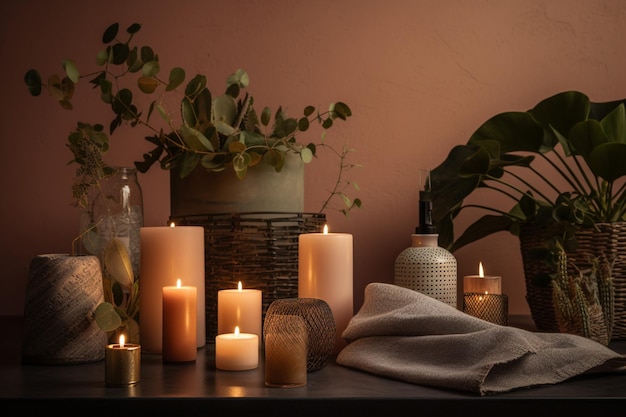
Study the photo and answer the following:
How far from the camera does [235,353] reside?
2.68ft

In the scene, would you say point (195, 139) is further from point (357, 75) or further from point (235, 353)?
point (357, 75)

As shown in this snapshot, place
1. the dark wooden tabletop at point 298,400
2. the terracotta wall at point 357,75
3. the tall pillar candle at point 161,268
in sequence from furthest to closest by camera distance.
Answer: the terracotta wall at point 357,75 < the tall pillar candle at point 161,268 < the dark wooden tabletop at point 298,400

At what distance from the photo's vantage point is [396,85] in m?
1.37

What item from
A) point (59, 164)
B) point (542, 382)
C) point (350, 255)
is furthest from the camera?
point (59, 164)

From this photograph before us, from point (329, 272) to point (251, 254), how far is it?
0.40 ft

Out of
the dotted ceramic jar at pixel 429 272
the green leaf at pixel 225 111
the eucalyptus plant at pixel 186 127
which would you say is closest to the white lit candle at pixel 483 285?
the dotted ceramic jar at pixel 429 272

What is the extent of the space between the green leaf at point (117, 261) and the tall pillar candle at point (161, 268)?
22 millimetres

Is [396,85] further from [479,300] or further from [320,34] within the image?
[479,300]

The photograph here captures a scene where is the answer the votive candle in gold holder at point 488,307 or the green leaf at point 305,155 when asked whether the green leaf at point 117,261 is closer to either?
the green leaf at point 305,155

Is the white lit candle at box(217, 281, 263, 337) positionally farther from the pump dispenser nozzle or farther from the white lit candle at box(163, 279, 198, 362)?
the pump dispenser nozzle

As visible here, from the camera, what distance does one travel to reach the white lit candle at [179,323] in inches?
33.2

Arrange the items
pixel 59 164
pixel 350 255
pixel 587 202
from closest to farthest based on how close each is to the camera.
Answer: pixel 350 255, pixel 587 202, pixel 59 164

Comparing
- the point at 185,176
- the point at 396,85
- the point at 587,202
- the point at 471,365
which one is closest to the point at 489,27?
the point at 396,85

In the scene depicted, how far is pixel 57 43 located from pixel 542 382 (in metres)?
1.09
